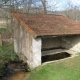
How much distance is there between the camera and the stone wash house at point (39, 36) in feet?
28.5

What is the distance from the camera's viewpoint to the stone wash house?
28.5ft

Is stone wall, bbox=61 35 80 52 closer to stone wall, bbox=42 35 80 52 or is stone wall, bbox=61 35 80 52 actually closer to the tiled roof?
stone wall, bbox=42 35 80 52

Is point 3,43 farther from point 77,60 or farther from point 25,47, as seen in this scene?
point 77,60

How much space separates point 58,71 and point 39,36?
2.47m

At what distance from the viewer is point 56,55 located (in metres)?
11.8

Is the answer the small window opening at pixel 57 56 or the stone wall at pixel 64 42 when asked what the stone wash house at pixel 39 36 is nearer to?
the stone wall at pixel 64 42

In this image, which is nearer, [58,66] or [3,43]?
[58,66]

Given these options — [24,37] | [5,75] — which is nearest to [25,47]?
[24,37]

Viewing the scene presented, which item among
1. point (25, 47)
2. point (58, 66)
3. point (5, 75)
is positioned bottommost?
point (5, 75)

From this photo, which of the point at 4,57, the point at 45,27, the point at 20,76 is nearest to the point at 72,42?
the point at 45,27

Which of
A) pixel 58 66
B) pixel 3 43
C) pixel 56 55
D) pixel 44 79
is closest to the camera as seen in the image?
pixel 44 79

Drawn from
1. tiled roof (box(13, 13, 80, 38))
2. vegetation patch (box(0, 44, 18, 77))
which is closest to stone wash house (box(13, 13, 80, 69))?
tiled roof (box(13, 13, 80, 38))

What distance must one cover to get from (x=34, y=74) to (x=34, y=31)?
2701 mm

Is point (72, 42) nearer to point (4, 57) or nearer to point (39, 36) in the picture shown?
point (39, 36)
